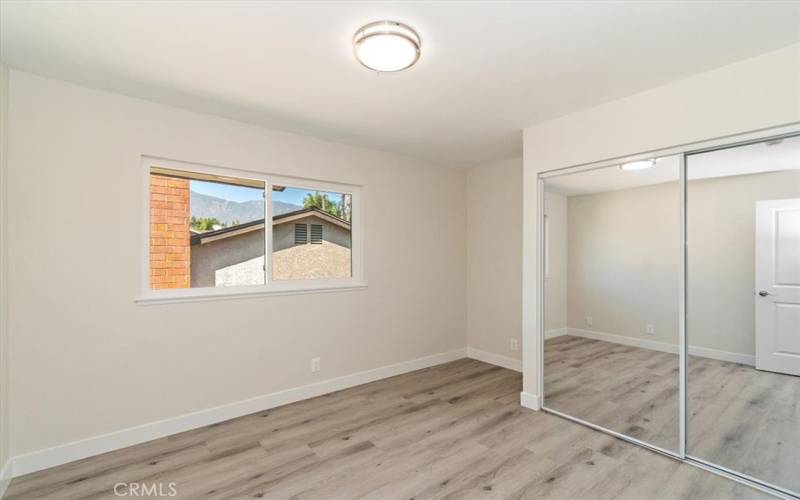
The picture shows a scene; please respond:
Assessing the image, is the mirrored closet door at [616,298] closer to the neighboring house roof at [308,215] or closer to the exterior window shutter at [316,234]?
the neighboring house roof at [308,215]

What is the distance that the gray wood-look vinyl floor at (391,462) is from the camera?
2.14 meters

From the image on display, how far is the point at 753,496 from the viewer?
206 centimetres

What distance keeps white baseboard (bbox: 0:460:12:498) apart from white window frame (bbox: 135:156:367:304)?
1.12 m

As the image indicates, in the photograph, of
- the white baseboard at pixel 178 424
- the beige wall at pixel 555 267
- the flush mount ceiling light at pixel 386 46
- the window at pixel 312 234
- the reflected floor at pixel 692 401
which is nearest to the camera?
the flush mount ceiling light at pixel 386 46

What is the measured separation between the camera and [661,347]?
2.67 meters

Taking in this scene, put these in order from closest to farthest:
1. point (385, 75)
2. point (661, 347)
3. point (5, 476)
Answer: point (5, 476) → point (385, 75) → point (661, 347)

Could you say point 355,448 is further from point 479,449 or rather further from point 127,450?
point 127,450

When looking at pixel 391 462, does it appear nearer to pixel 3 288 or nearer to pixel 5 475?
pixel 5 475

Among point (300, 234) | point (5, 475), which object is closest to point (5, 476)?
point (5, 475)

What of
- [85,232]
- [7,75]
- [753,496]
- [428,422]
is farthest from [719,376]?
[7,75]

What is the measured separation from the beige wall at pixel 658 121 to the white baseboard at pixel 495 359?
3.26 ft

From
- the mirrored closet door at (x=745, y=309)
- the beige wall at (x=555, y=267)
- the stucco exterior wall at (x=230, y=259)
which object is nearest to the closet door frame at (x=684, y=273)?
the mirrored closet door at (x=745, y=309)

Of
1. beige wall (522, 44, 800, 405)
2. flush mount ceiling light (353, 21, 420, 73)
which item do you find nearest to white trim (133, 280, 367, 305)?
beige wall (522, 44, 800, 405)

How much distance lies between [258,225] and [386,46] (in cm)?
207
